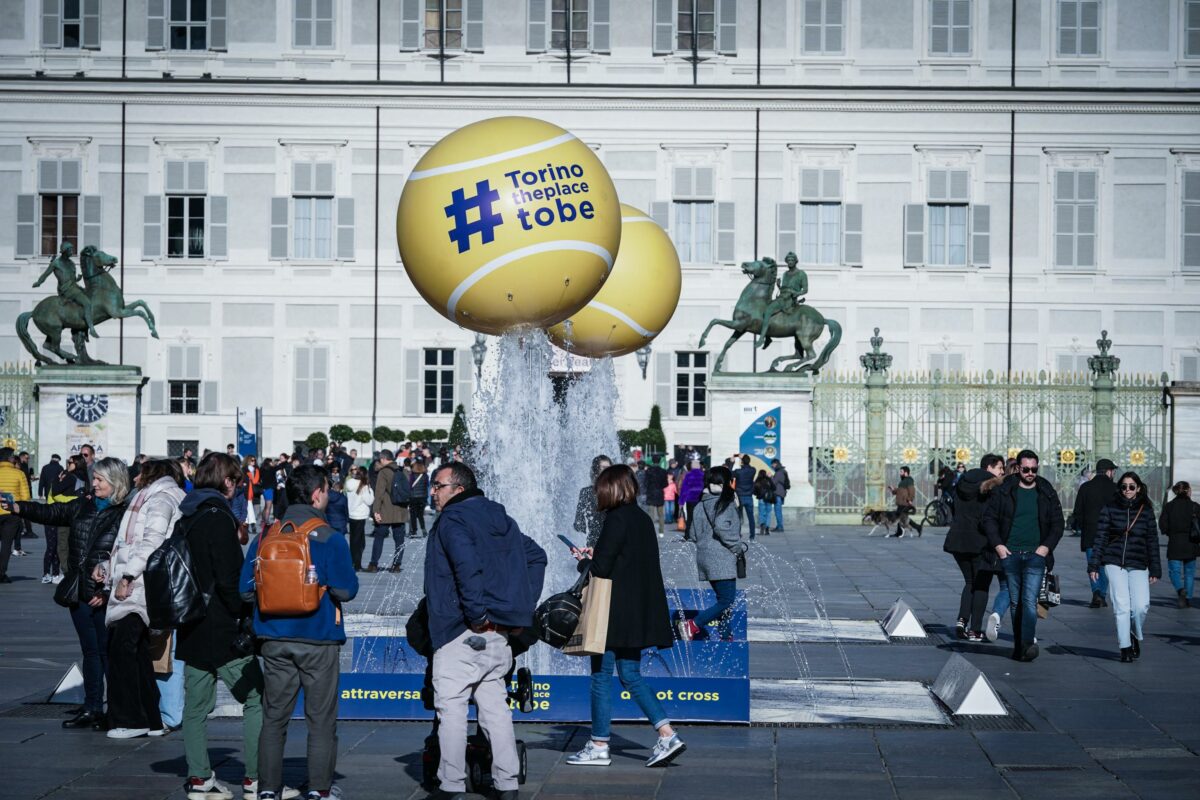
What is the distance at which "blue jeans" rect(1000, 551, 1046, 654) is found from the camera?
12094 mm

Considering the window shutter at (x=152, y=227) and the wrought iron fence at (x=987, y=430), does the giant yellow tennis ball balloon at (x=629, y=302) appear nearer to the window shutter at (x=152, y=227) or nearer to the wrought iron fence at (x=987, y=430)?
the wrought iron fence at (x=987, y=430)

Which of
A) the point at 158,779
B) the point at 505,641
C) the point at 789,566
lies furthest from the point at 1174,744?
the point at 789,566

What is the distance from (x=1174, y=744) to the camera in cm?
885

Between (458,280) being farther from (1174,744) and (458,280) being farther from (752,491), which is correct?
(752,491)

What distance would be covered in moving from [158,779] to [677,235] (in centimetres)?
3348

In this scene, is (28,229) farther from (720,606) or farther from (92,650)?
(92,650)

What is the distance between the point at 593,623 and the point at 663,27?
34.8m

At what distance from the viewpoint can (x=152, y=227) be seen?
133ft

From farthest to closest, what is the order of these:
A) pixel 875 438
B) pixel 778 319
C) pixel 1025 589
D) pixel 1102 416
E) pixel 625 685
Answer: pixel 778 319, pixel 1102 416, pixel 875 438, pixel 1025 589, pixel 625 685

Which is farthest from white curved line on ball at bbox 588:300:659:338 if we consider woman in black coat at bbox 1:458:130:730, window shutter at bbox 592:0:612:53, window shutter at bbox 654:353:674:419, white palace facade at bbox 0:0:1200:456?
window shutter at bbox 592:0:612:53

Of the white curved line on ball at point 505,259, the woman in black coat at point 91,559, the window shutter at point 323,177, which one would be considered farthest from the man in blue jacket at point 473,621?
the window shutter at point 323,177

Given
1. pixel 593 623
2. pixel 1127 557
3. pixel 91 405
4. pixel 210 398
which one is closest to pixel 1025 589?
pixel 1127 557

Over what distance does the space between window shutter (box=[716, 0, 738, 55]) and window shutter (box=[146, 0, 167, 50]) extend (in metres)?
13.4

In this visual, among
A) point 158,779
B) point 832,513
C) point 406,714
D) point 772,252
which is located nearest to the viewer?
point 158,779
